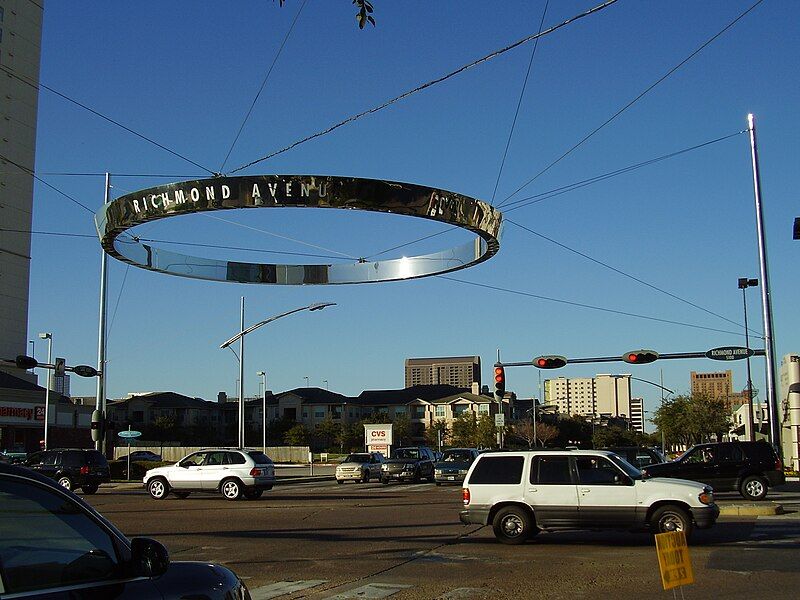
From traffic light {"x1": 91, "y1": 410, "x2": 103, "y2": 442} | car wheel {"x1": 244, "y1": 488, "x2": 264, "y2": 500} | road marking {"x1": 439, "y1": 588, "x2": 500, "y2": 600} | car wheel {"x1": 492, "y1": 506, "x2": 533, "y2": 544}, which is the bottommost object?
car wheel {"x1": 244, "y1": 488, "x2": 264, "y2": 500}

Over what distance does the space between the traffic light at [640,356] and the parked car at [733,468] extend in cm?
1161

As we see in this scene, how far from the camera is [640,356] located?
4003cm

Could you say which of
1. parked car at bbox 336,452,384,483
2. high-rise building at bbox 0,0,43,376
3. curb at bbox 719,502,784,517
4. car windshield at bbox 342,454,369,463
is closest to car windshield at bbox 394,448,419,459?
parked car at bbox 336,452,384,483

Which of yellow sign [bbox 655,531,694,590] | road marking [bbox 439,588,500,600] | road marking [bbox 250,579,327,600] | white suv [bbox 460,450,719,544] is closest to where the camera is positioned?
yellow sign [bbox 655,531,694,590]

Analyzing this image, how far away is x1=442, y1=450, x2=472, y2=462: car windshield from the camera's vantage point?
4045cm

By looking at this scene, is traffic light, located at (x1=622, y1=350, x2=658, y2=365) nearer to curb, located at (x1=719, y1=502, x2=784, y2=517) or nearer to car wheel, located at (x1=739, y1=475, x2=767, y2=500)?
car wheel, located at (x1=739, y1=475, x2=767, y2=500)

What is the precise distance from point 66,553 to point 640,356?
125ft

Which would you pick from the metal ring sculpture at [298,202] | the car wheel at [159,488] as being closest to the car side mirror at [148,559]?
the metal ring sculpture at [298,202]

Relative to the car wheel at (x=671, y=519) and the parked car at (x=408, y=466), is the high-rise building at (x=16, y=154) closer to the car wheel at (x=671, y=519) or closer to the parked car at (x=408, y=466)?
the parked car at (x=408, y=466)

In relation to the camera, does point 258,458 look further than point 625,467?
Yes

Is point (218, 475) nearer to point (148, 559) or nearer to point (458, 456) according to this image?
point (458, 456)

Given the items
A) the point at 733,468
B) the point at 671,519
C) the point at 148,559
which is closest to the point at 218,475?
the point at 733,468

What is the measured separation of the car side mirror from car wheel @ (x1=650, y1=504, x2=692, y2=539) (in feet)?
43.2

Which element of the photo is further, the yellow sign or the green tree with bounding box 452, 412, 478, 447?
the green tree with bounding box 452, 412, 478, 447
